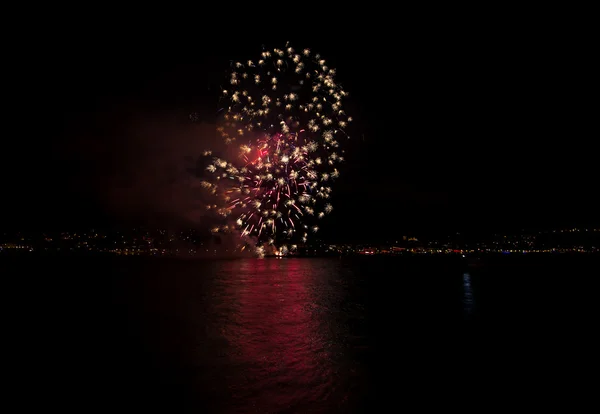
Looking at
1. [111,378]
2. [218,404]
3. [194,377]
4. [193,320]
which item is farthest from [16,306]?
[218,404]

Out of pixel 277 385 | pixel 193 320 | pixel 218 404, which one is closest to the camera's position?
pixel 218 404

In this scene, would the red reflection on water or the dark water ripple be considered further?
the red reflection on water

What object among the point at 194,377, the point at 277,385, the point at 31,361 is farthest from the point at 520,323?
the point at 31,361

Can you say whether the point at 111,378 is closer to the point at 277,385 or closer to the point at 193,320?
the point at 277,385

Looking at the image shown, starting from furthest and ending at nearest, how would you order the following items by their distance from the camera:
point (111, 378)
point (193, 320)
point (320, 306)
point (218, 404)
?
point (320, 306), point (193, 320), point (111, 378), point (218, 404)

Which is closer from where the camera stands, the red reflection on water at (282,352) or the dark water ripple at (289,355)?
the dark water ripple at (289,355)

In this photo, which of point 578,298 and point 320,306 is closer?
point 320,306

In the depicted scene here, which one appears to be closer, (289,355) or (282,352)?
(289,355)

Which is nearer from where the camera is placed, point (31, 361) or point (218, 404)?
point (218, 404)

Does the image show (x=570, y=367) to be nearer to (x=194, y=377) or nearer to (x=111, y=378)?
(x=194, y=377)
